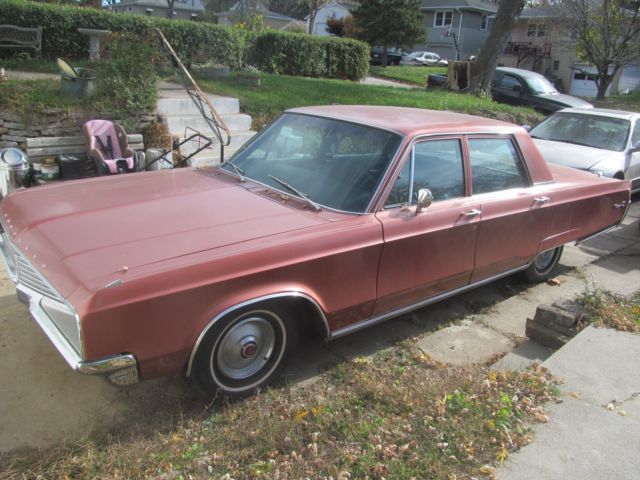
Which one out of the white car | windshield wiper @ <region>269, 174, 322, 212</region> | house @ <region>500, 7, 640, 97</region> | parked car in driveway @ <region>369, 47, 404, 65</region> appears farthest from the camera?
the white car

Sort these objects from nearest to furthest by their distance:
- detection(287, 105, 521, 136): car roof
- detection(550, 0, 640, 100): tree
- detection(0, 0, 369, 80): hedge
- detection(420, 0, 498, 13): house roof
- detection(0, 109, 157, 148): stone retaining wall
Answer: detection(287, 105, 521, 136): car roof
detection(0, 109, 157, 148): stone retaining wall
detection(0, 0, 369, 80): hedge
detection(550, 0, 640, 100): tree
detection(420, 0, 498, 13): house roof

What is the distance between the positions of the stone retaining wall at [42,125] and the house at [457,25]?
3804cm

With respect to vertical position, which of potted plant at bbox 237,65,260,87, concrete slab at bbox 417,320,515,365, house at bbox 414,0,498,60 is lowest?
concrete slab at bbox 417,320,515,365

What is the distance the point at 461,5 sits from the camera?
4150cm

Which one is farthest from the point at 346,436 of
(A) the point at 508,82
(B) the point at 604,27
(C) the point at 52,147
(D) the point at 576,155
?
(B) the point at 604,27

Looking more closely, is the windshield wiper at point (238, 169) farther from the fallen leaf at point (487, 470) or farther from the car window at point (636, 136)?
the car window at point (636, 136)

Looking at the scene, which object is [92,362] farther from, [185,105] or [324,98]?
Result: [324,98]

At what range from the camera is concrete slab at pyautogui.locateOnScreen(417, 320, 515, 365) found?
387cm

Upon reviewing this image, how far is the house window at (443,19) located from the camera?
4300 cm

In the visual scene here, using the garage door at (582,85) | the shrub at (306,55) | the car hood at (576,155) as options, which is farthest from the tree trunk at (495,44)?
the garage door at (582,85)

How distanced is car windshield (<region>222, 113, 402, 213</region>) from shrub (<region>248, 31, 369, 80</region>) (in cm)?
1158

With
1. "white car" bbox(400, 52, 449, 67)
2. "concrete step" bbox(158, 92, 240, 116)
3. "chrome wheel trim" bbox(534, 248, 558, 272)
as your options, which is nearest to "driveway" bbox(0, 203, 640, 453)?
"chrome wheel trim" bbox(534, 248, 558, 272)

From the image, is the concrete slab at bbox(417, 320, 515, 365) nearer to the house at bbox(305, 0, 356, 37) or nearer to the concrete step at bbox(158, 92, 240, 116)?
the concrete step at bbox(158, 92, 240, 116)

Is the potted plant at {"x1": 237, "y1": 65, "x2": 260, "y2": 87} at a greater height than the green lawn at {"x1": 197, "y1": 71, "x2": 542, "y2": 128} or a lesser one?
greater
